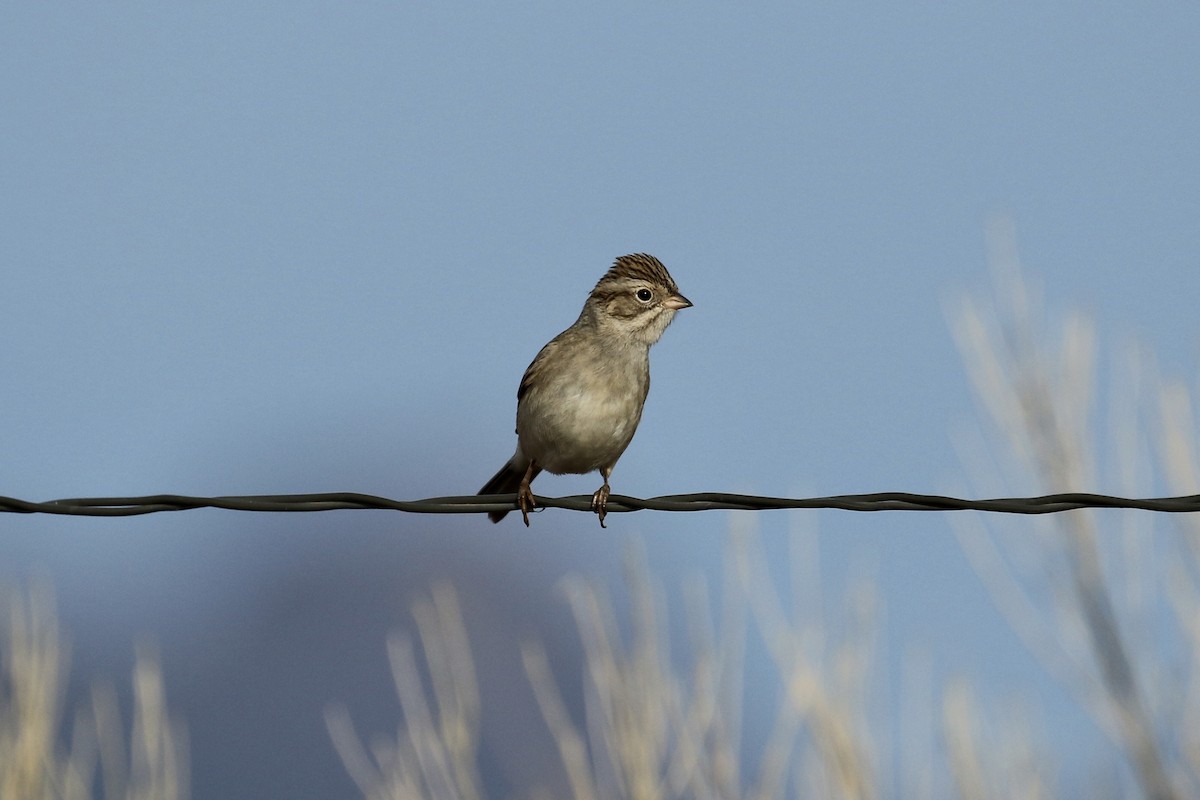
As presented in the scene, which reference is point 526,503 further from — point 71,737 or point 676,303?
point 71,737

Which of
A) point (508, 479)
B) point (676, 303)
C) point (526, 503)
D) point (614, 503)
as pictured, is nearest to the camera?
point (614, 503)

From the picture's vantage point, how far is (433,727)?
8.58m

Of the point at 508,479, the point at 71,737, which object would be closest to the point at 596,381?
the point at 508,479

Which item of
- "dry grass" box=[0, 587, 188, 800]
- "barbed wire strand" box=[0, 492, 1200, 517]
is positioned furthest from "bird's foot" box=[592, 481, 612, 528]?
"dry grass" box=[0, 587, 188, 800]

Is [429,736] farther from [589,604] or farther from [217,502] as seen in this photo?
[217,502]

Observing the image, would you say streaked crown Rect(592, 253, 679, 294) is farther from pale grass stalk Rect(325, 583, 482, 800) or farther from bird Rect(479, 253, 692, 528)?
pale grass stalk Rect(325, 583, 482, 800)

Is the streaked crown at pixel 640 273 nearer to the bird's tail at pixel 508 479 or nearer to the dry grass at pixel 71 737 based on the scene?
the bird's tail at pixel 508 479

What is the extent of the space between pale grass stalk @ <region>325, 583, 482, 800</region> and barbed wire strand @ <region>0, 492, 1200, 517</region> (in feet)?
8.54

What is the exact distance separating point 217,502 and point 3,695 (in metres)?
4.87

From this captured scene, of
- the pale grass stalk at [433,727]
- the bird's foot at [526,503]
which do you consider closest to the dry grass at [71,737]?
the pale grass stalk at [433,727]

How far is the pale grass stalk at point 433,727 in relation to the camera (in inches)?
333

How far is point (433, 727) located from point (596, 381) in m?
2.20

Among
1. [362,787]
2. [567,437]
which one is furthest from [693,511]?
[362,787]

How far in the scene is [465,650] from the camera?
8578mm
